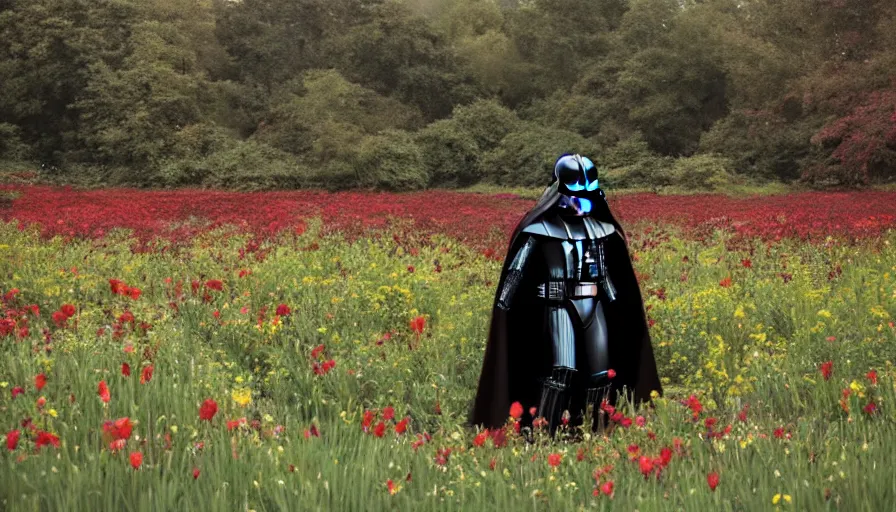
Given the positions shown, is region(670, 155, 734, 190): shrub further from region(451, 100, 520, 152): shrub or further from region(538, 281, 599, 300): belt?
region(538, 281, 599, 300): belt

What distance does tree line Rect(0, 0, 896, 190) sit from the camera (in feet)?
94.3

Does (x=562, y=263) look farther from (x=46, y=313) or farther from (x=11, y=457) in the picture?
(x=46, y=313)

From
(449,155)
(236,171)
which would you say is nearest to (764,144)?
(449,155)

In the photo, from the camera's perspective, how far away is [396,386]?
538 cm

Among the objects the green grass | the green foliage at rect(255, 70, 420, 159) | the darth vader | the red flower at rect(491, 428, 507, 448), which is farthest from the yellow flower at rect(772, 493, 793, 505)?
the green foliage at rect(255, 70, 420, 159)

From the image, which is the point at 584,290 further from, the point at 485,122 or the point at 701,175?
the point at 485,122

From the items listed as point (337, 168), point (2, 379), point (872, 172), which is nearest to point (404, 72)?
point (337, 168)

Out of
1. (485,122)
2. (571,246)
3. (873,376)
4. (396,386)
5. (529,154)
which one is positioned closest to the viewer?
(873,376)

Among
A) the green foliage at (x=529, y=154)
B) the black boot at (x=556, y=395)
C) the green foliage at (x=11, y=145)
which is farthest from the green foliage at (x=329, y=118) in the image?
the black boot at (x=556, y=395)

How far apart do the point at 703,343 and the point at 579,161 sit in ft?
7.15

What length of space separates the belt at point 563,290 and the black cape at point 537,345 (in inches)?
2.9

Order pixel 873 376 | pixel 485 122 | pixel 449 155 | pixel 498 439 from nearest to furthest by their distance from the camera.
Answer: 1. pixel 498 439
2. pixel 873 376
3. pixel 449 155
4. pixel 485 122

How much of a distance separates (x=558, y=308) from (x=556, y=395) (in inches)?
19.1

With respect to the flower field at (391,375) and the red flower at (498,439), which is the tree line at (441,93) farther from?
the red flower at (498,439)
